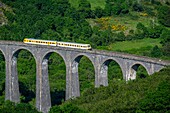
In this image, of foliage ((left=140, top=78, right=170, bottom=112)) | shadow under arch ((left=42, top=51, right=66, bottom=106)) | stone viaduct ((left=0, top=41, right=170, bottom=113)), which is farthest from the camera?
shadow under arch ((left=42, top=51, right=66, bottom=106))

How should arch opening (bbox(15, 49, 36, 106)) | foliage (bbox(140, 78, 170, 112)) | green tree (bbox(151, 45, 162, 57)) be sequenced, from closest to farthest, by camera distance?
foliage (bbox(140, 78, 170, 112)) → arch opening (bbox(15, 49, 36, 106)) → green tree (bbox(151, 45, 162, 57))

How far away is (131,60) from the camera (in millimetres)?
70500

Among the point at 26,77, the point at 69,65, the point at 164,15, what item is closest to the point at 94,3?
the point at 164,15

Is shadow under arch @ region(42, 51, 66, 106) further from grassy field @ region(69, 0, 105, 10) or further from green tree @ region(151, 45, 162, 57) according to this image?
grassy field @ region(69, 0, 105, 10)

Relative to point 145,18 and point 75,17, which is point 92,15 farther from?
point 145,18

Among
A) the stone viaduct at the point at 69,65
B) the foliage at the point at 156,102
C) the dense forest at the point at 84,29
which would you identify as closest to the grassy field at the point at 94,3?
the dense forest at the point at 84,29

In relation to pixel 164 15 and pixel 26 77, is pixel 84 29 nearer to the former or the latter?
pixel 164 15

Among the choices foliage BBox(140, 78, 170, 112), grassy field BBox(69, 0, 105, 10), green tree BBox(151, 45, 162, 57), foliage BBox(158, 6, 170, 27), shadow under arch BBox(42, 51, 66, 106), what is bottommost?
foliage BBox(140, 78, 170, 112)

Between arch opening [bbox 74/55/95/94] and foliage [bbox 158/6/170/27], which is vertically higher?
foliage [bbox 158/6/170/27]

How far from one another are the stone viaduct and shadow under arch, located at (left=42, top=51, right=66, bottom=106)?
1053 millimetres

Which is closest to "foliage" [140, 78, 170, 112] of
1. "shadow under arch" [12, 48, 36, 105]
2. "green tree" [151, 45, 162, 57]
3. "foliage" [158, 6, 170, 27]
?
"shadow under arch" [12, 48, 36, 105]

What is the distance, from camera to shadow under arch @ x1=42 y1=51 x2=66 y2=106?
79.8 metres

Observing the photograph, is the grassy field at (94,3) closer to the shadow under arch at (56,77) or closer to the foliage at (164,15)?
the foliage at (164,15)

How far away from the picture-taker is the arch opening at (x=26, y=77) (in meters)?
85.3
